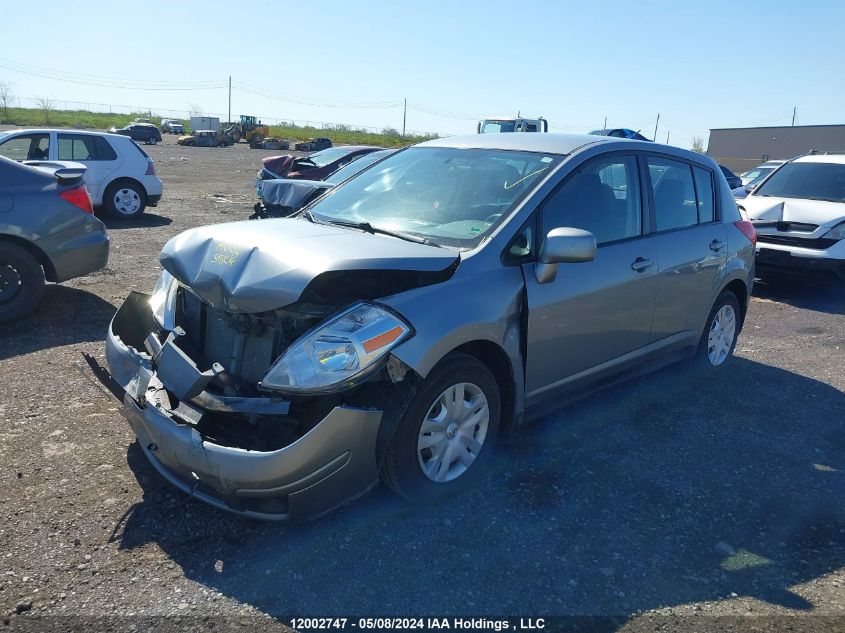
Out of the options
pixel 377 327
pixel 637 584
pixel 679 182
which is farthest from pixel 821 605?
pixel 679 182

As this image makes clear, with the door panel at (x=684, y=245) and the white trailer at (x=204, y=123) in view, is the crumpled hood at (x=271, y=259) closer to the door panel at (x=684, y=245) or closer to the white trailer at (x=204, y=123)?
the door panel at (x=684, y=245)

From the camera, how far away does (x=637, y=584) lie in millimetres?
2957

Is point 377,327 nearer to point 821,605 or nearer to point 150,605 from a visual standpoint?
point 150,605

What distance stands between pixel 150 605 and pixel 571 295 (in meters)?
2.52

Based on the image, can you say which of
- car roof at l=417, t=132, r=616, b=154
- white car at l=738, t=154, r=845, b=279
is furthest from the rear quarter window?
white car at l=738, t=154, r=845, b=279

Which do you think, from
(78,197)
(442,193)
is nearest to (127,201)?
(78,197)

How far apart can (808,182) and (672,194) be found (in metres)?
6.07

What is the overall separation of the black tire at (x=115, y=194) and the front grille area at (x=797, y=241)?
10248 millimetres

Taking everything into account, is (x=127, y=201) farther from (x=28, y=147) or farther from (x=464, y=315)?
(x=464, y=315)

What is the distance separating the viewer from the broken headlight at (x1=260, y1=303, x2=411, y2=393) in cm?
287

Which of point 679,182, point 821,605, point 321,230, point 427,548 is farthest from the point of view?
point 679,182

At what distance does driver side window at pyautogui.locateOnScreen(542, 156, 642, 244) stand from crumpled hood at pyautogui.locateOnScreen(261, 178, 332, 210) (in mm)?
4637

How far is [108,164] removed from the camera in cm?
1233

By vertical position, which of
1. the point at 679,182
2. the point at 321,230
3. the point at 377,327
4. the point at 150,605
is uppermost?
the point at 679,182
